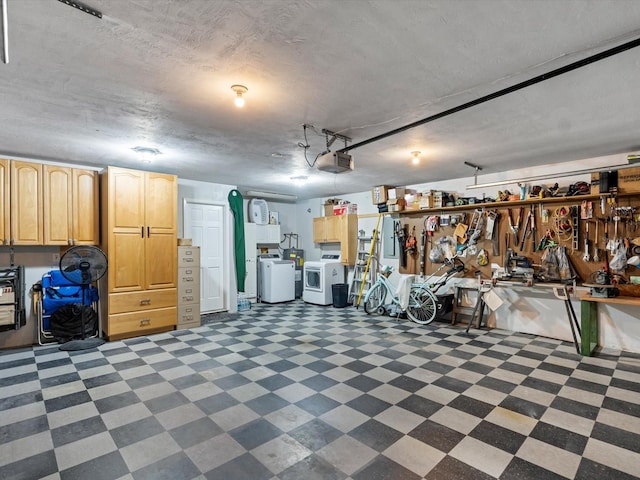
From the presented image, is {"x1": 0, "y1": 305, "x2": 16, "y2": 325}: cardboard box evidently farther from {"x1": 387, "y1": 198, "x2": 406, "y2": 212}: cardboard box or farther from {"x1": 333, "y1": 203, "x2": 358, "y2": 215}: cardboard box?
{"x1": 387, "y1": 198, "x2": 406, "y2": 212}: cardboard box

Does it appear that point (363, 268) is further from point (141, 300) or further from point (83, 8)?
point (83, 8)

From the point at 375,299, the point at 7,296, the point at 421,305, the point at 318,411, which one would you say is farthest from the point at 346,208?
the point at 7,296

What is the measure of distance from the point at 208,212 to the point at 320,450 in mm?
5057

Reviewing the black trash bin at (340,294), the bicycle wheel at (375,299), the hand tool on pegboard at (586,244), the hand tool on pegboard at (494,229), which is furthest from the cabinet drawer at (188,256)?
the hand tool on pegboard at (586,244)

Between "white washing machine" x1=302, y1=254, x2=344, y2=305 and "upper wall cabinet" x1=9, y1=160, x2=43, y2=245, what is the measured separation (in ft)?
15.0

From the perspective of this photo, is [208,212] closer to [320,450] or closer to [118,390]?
[118,390]

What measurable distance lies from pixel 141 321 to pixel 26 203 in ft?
6.75

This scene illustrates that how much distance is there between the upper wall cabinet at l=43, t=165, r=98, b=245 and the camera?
429cm

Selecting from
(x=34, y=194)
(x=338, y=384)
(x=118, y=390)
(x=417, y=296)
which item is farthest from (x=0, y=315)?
(x=417, y=296)

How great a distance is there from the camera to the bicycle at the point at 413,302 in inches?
217

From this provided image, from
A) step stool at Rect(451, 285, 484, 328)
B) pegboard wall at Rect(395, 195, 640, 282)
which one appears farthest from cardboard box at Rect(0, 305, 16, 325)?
step stool at Rect(451, 285, 484, 328)

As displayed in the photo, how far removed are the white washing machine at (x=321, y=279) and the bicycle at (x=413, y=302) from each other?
40.7 inches

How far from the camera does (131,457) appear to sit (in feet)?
6.71

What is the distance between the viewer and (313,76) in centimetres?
227
